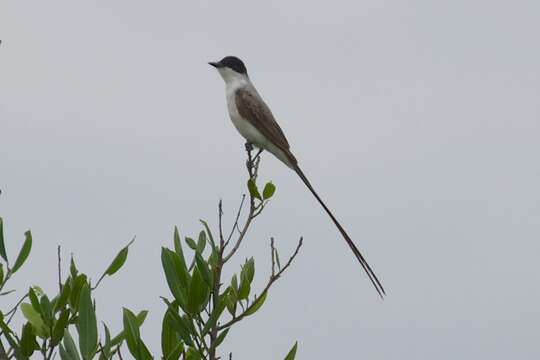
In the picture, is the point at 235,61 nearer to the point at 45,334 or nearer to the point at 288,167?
the point at 288,167

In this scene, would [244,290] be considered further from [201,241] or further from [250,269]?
[201,241]

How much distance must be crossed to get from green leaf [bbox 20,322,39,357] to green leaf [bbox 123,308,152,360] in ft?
1.12

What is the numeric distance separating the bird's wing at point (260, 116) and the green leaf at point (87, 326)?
5.08 m

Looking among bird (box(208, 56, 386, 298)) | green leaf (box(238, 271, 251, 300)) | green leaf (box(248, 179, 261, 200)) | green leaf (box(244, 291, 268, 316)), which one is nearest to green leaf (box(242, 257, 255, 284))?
green leaf (box(238, 271, 251, 300))

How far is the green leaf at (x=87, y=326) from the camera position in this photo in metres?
3.38

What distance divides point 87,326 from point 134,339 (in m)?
0.25

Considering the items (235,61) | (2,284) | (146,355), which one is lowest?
(146,355)

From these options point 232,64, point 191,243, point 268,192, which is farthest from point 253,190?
point 232,64

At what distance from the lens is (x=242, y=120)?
859 cm

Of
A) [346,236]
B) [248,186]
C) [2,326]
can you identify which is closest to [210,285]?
[2,326]

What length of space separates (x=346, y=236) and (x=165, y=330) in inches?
108

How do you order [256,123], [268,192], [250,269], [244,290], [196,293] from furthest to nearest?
1. [256,123]
2. [268,192]
3. [250,269]
4. [244,290]
5. [196,293]

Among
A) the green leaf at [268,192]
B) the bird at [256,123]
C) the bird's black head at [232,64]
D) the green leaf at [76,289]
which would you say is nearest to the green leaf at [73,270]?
the green leaf at [76,289]

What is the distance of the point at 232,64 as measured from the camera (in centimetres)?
950
